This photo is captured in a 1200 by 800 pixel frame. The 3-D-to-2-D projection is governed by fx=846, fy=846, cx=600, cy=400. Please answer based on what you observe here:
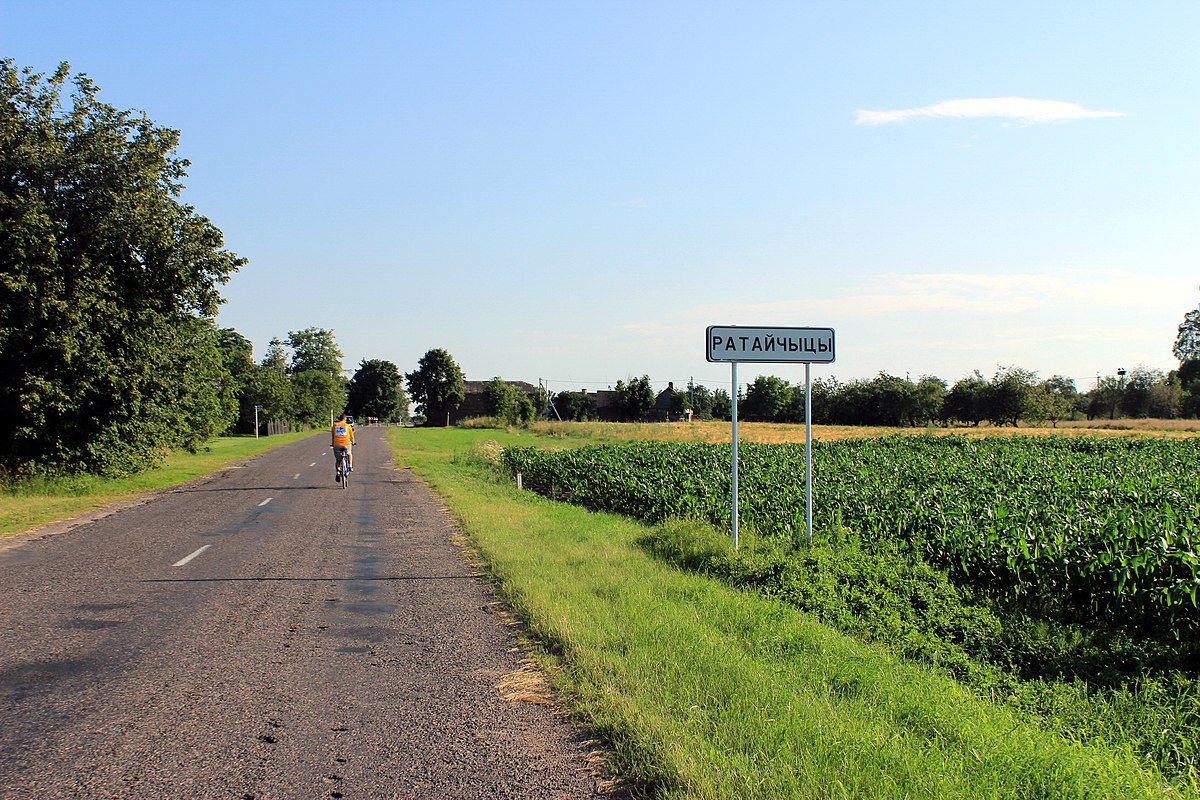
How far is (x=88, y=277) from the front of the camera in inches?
829

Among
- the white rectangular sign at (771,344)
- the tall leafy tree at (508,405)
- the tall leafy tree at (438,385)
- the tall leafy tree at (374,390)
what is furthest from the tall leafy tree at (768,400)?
the white rectangular sign at (771,344)

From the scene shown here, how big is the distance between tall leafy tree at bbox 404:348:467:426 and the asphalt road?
5049 inches

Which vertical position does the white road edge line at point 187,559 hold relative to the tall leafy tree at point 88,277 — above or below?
below

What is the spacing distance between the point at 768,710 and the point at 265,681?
11.3 ft

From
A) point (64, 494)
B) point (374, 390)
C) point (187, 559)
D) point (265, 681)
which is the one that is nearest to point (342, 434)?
point (64, 494)

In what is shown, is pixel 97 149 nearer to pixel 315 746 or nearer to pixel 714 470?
pixel 714 470

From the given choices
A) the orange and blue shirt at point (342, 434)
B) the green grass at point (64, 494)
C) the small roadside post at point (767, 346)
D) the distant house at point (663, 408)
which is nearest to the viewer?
the small roadside post at point (767, 346)

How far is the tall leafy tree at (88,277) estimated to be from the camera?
786 inches

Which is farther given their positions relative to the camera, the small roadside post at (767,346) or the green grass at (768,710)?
the small roadside post at (767,346)

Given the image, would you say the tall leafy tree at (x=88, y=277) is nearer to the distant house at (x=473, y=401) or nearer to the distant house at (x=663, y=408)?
the distant house at (x=663, y=408)

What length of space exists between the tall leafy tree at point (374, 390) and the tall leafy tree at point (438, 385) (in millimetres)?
11222

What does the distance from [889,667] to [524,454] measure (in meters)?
23.1

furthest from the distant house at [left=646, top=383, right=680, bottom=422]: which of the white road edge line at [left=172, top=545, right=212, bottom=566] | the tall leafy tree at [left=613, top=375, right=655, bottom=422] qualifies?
the white road edge line at [left=172, top=545, right=212, bottom=566]

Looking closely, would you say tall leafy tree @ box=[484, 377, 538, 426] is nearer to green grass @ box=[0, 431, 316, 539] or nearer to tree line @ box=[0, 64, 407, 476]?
green grass @ box=[0, 431, 316, 539]
